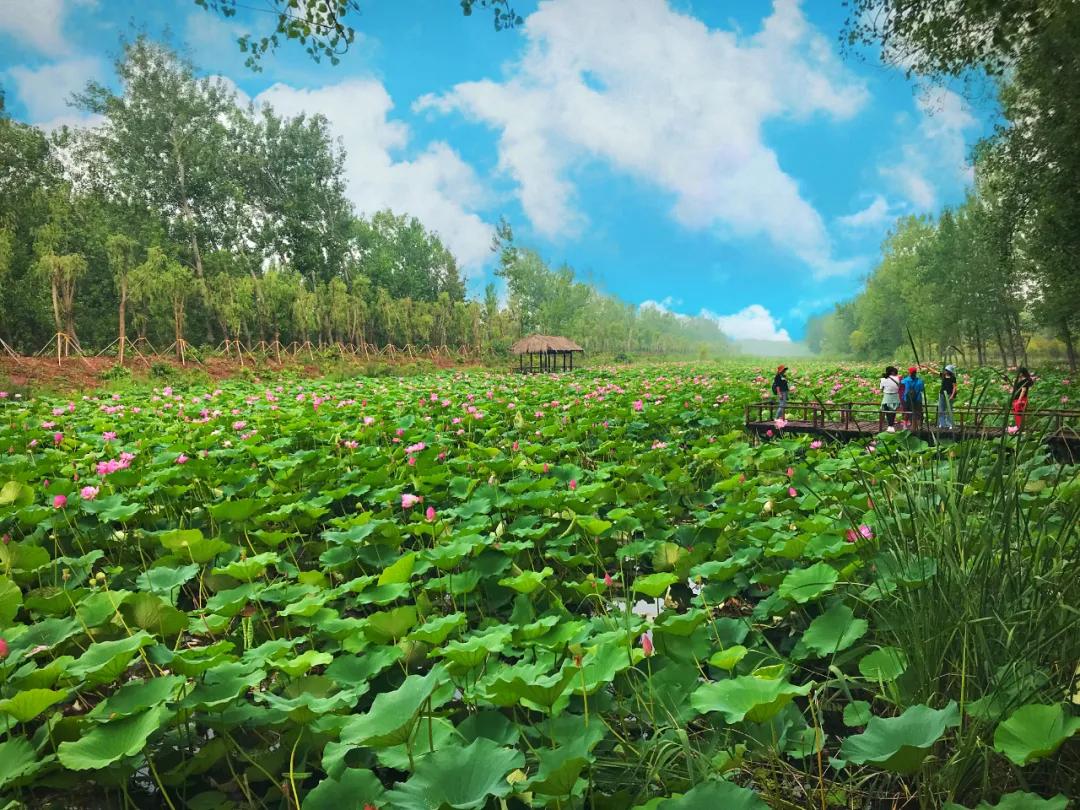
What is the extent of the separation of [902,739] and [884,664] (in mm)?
581

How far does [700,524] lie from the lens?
2.79m

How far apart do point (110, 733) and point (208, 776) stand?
401mm

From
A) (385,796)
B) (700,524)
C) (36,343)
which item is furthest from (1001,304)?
(36,343)

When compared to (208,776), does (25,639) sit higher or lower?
higher

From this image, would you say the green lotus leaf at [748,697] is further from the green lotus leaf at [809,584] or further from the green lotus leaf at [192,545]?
the green lotus leaf at [192,545]

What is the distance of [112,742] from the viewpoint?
1.27 metres

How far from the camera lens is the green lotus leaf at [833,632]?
1.76 metres

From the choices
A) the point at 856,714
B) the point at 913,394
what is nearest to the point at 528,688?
the point at 856,714

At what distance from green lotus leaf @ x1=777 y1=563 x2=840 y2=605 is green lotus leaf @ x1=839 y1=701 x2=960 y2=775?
2.29ft

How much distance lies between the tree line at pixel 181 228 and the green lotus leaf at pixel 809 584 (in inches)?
680

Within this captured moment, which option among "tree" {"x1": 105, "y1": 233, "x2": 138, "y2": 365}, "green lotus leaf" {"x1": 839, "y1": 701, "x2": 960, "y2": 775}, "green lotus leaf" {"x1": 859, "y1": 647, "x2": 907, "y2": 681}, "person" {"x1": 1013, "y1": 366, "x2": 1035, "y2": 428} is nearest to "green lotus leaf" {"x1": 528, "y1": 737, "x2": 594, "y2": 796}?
"green lotus leaf" {"x1": 839, "y1": 701, "x2": 960, "y2": 775}

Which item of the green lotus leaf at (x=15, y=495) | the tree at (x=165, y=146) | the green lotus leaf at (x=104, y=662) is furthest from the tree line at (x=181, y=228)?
the green lotus leaf at (x=104, y=662)

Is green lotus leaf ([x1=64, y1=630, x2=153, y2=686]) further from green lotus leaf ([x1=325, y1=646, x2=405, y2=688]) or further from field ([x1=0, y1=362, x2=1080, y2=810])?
green lotus leaf ([x1=325, y1=646, x2=405, y2=688])

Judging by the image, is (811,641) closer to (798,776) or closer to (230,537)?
(798,776)
